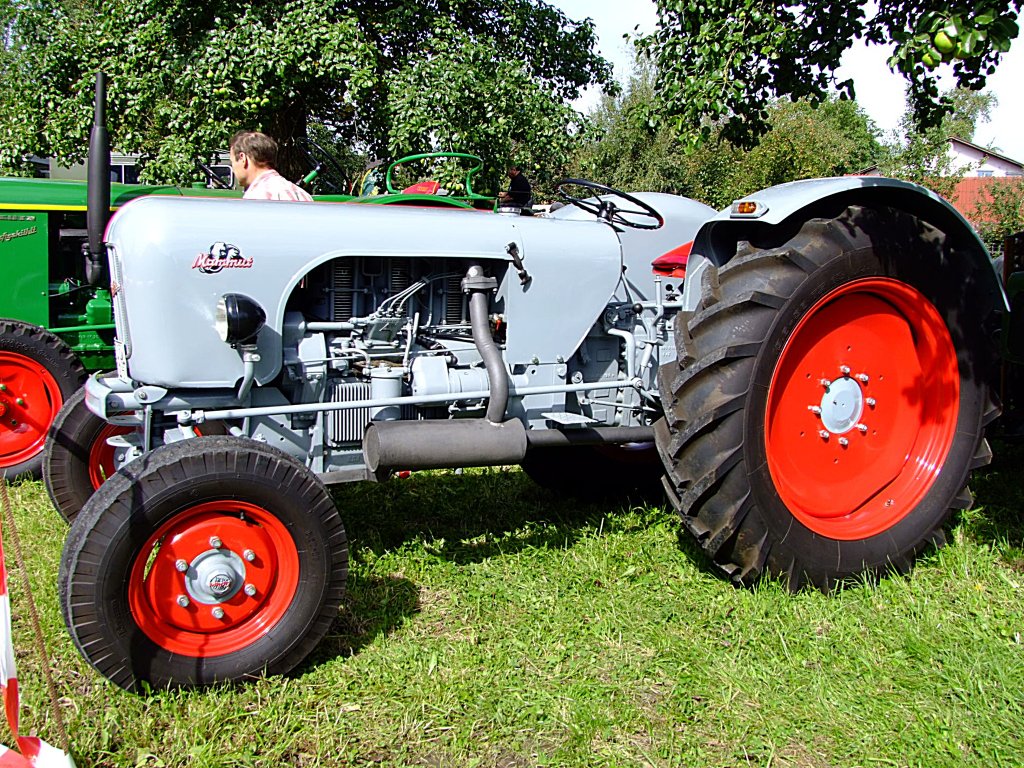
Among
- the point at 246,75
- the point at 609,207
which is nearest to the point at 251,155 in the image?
the point at 609,207

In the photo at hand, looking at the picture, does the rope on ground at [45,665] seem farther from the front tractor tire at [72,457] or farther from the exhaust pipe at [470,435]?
the front tractor tire at [72,457]

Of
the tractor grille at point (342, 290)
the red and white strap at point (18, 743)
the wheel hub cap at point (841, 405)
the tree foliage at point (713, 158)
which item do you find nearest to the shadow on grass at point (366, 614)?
the red and white strap at point (18, 743)

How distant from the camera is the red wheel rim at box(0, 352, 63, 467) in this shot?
4781 mm

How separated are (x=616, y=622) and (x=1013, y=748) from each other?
1.22 m

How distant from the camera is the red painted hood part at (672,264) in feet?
12.1

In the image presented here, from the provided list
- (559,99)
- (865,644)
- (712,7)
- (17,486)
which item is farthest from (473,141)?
(865,644)

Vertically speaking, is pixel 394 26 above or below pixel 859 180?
above

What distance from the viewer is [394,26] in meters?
10.3

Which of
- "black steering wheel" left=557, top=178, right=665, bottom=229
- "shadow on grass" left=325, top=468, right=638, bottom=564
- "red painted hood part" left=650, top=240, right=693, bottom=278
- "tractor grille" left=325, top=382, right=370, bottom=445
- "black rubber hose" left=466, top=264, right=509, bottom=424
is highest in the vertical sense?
"black steering wheel" left=557, top=178, right=665, bottom=229

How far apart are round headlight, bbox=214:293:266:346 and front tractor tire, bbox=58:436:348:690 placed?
36cm

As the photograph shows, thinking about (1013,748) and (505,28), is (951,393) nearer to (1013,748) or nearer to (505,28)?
(1013,748)

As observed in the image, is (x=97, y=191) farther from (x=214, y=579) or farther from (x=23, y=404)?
(x=214, y=579)

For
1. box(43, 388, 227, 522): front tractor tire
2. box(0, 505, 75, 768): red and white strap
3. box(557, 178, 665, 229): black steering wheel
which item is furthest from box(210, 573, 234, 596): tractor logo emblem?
box(557, 178, 665, 229): black steering wheel

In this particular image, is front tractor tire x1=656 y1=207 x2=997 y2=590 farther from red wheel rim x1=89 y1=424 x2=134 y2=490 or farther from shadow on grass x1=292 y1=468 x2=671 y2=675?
red wheel rim x1=89 y1=424 x2=134 y2=490
